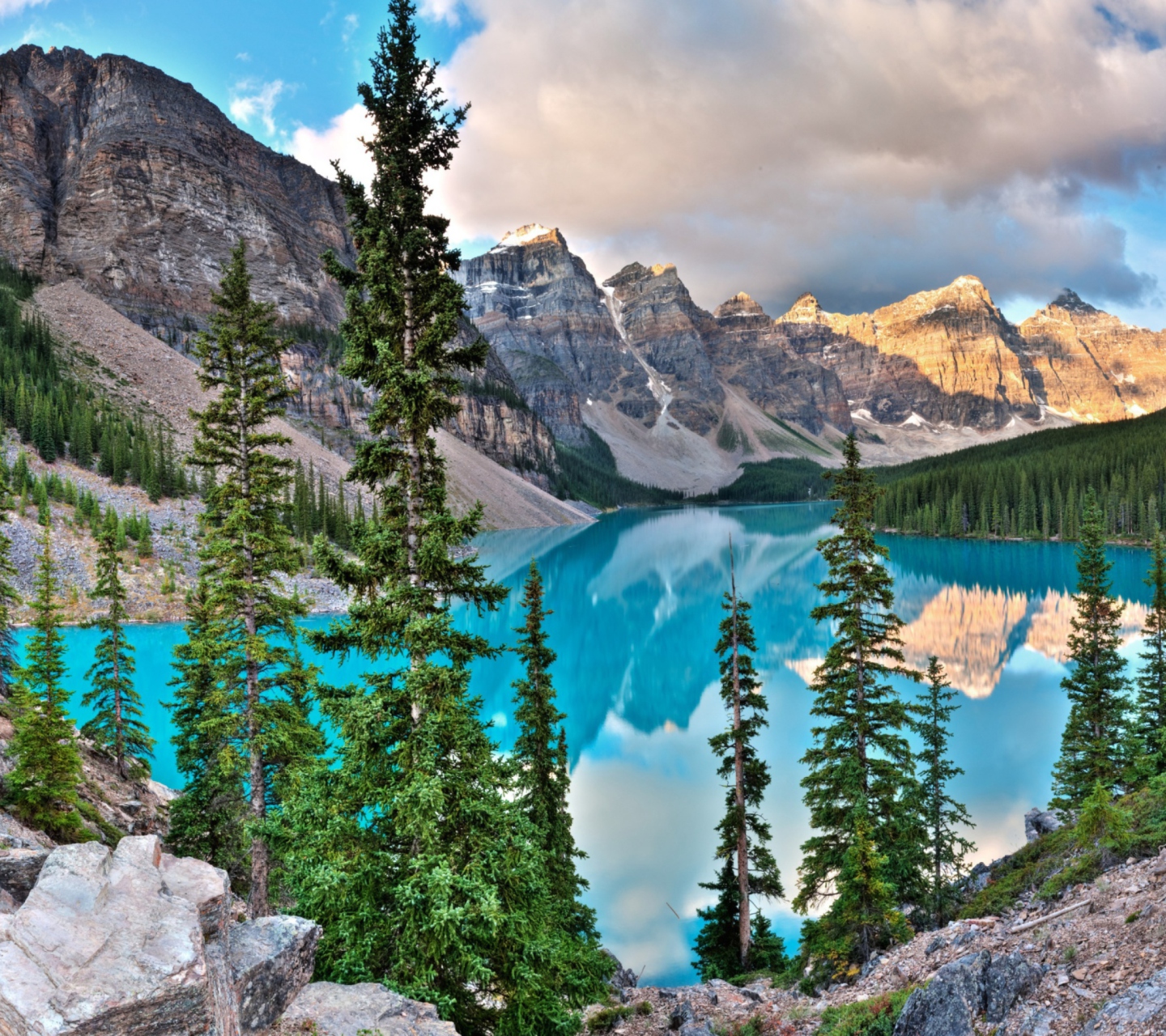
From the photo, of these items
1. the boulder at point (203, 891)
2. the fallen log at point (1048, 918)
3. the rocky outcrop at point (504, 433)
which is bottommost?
the fallen log at point (1048, 918)

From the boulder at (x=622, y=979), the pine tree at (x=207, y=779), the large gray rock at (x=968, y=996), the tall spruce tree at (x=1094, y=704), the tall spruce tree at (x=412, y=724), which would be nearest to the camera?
the large gray rock at (x=968, y=996)

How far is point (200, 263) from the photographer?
124 m

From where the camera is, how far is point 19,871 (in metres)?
6.34

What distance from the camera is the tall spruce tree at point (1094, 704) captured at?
18.2 metres

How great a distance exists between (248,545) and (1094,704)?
23366 mm

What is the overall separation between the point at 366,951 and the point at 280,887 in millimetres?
9856

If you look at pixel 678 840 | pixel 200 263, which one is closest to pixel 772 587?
pixel 678 840

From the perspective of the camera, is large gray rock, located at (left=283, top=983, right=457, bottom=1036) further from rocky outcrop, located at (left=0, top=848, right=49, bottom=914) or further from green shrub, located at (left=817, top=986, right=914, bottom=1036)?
green shrub, located at (left=817, top=986, right=914, bottom=1036)

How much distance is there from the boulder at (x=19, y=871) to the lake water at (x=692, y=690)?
578 inches

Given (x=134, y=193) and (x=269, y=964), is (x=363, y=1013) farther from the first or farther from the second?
(x=134, y=193)

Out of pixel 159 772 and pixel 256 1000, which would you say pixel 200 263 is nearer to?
pixel 159 772

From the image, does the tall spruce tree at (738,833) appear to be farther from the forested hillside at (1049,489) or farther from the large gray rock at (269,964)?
the forested hillside at (1049,489)

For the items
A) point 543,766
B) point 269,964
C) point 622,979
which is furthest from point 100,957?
point 622,979

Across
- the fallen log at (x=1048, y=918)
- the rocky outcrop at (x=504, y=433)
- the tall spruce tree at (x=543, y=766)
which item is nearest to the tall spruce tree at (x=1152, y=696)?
the fallen log at (x=1048, y=918)
